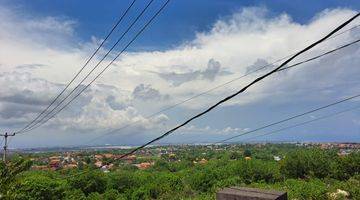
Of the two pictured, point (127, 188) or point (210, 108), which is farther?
point (127, 188)

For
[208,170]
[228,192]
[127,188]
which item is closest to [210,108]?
[228,192]

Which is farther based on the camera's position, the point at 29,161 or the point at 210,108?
the point at 29,161

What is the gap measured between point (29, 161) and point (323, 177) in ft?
182

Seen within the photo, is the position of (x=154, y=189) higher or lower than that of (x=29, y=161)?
lower

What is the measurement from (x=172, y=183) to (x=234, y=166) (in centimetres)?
1128

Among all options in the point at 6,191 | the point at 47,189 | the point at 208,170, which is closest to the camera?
the point at 6,191

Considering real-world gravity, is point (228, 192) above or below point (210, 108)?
below

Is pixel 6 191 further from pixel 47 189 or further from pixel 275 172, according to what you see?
pixel 275 172

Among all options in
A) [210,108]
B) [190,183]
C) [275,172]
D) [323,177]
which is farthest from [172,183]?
[210,108]

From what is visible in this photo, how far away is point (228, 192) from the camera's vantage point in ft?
19.5

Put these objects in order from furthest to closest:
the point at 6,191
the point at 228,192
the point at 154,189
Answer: the point at 154,189, the point at 6,191, the point at 228,192

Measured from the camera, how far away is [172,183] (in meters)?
66.2

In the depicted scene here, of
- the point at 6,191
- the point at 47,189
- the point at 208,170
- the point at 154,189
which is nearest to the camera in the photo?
the point at 6,191

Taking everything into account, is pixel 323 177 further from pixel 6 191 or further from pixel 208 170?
pixel 6 191
